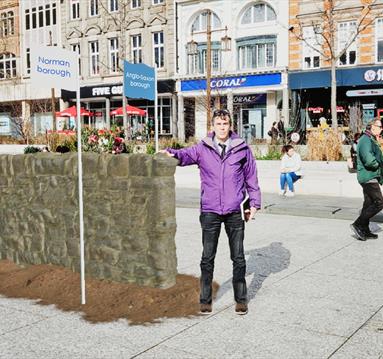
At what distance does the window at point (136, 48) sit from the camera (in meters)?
36.4

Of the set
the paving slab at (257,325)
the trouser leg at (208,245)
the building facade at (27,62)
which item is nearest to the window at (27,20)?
the building facade at (27,62)

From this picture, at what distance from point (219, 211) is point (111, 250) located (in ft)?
4.92

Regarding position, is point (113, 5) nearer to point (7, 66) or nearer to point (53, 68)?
point (7, 66)

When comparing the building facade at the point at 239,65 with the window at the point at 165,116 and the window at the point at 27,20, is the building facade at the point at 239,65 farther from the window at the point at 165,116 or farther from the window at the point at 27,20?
the window at the point at 27,20

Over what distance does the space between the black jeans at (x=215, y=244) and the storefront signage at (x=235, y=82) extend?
26.4m

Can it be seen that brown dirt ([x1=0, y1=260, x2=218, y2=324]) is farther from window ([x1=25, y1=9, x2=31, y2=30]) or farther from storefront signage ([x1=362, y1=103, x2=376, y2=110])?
window ([x1=25, y1=9, x2=31, y2=30])

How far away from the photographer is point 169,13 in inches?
1366

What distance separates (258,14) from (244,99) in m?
4.82

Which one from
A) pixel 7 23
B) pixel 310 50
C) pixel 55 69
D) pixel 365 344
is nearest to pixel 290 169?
pixel 55 69

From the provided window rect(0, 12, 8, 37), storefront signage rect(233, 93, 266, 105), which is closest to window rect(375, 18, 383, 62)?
storefront signage rect(233, 93, 266, 105)

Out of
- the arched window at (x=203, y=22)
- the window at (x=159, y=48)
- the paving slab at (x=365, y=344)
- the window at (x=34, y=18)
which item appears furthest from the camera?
the window at (x=34, y=18)

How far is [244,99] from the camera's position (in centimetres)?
3216

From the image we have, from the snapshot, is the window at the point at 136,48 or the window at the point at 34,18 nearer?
the window at the point at 136,48

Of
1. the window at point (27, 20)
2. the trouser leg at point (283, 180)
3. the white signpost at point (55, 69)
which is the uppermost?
the window at point (27, 20)
